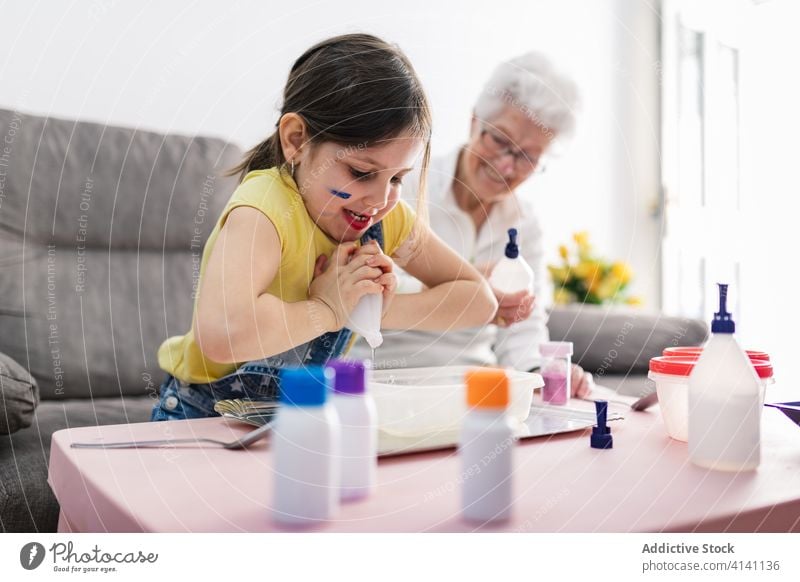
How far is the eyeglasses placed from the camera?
1.34 m

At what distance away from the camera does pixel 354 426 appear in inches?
19.9

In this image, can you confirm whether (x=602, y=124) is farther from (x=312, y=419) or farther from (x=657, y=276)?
(x=312, y=419)

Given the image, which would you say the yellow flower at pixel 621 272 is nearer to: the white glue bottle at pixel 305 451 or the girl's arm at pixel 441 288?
the girl's arm at pixel 441 288

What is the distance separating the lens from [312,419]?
0.44 meters

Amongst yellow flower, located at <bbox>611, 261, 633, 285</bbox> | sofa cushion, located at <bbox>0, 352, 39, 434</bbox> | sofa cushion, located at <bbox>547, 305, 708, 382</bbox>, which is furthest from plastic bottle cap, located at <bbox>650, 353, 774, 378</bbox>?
yellow flower, located at <bbox>611, 261, 633, 285</bbox>

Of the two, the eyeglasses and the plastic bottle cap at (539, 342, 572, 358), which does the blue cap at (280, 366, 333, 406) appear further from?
the eyeglasses

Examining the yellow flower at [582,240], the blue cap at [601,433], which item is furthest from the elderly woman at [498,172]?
the yellow flower at [582,240]

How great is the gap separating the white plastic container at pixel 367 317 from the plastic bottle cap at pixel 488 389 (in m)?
0.32

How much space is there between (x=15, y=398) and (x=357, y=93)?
2.00ft

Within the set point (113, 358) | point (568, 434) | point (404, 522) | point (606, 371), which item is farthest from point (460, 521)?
point (606, 371)

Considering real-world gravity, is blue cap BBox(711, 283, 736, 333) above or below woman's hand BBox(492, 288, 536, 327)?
above

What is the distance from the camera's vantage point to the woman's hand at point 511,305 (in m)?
1.08

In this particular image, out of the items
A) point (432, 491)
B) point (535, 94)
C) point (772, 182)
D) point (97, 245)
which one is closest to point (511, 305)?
point (535, 94)
